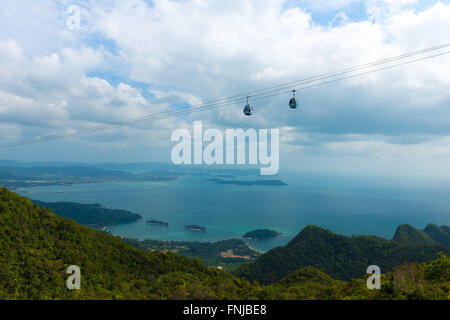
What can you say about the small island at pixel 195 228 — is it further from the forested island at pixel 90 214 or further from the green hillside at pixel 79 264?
the green hillside at pixel 79 264

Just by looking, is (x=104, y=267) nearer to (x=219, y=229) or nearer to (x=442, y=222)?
(x=219, y=229)

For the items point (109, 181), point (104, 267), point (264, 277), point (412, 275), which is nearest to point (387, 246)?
point (264, 277)

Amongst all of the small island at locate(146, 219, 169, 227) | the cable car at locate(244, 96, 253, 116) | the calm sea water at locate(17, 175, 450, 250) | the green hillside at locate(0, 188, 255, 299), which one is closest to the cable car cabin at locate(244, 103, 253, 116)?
the cable car at locate(244, 96, 253, 116)

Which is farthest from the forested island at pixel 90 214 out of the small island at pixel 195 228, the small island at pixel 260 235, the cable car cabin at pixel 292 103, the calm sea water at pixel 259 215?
the cable car cabin at pixel 292 103

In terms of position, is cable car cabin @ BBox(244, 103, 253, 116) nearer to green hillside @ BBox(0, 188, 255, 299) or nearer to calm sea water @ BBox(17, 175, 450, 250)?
green hillside @ BBox(0, 188, 255, 299)

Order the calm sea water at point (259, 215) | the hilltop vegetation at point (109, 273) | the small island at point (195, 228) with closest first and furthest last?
the hilltop vegetation at point (109, 273), the calm sea water at point (259, 215), the small island at point (195, 228)

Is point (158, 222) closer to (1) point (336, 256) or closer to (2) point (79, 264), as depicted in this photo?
(1) point (336, 256)

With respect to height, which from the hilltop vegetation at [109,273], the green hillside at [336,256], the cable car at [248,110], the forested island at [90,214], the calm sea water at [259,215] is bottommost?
the calm sea water at [259,215]
